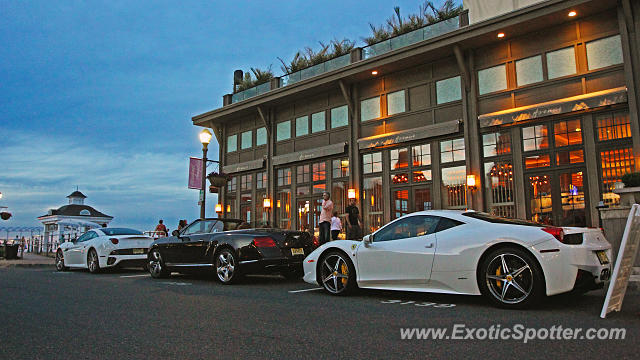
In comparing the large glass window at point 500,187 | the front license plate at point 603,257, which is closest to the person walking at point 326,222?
the large glass window at point 500,187

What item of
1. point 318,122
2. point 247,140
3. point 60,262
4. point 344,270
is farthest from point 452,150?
point 60,262

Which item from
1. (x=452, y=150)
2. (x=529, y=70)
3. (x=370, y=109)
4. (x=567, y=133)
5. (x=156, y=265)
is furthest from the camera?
(x=370, y=109)

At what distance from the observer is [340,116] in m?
18.6

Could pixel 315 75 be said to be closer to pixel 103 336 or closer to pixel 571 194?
pixel 571 194

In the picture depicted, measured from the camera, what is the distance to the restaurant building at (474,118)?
1274cm

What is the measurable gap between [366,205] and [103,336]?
13446mm

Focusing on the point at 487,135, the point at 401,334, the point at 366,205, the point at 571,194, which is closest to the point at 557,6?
the point at 487,135

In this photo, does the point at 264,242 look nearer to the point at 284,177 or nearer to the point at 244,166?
the point at 284,177

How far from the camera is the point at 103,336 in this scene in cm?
448

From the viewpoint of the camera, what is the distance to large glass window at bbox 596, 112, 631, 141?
1241 centimetres

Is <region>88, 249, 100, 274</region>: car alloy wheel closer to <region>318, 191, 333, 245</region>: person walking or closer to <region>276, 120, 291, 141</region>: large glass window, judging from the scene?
<region>318, 191, 333, 245</region>: person walking

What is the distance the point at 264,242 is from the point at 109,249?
588 centimetres

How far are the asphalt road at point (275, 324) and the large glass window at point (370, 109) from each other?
10.8 meters

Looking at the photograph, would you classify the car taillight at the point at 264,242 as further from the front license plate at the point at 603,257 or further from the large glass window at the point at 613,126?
the large glass window at the point at 613,126
